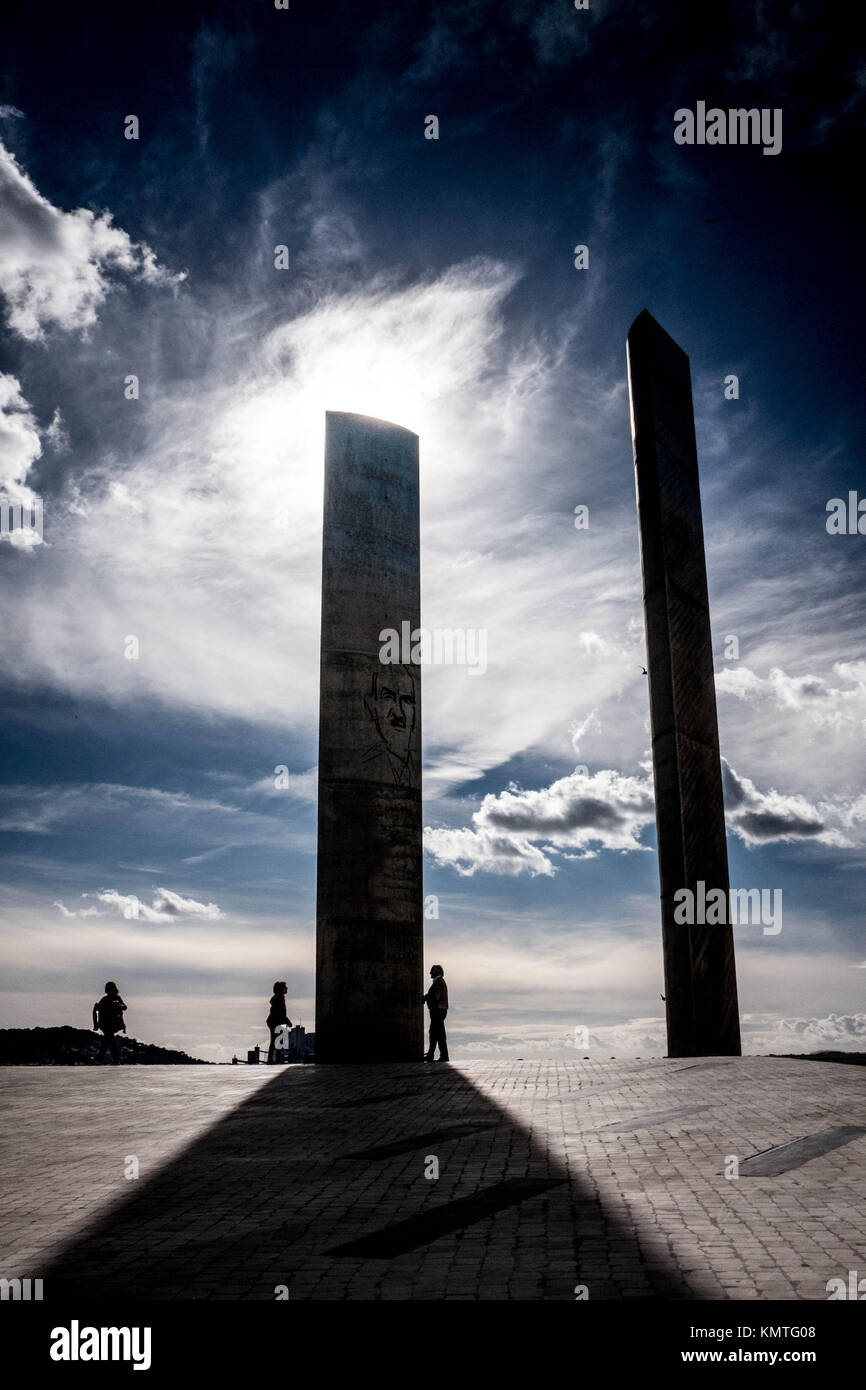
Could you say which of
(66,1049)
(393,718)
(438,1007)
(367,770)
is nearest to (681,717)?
(393,718)

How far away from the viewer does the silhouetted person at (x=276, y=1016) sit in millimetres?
20609

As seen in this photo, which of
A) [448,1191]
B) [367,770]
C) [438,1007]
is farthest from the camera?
[367,770]

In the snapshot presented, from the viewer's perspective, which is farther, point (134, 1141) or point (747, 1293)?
point (134, 1141)

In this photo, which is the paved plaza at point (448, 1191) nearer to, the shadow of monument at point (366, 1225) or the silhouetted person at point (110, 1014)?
the shadow of monument at point (366, 1225)

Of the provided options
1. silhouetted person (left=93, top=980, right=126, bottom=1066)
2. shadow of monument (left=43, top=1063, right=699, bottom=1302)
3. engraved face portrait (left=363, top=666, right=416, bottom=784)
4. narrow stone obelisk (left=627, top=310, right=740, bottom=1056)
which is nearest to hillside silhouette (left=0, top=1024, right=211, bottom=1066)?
silhouetted person (left=93, top=980, right=126, bottom=1066)

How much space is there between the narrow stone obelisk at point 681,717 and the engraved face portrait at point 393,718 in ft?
16.1

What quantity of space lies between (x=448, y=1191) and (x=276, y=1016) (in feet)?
45.7

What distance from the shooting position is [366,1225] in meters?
6.57

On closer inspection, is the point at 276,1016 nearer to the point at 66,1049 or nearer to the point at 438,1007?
the point at 438,1007

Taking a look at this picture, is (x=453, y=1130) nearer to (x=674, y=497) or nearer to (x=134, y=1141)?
(x=134, y=1141)

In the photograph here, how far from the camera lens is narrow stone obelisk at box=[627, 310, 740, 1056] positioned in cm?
1853
